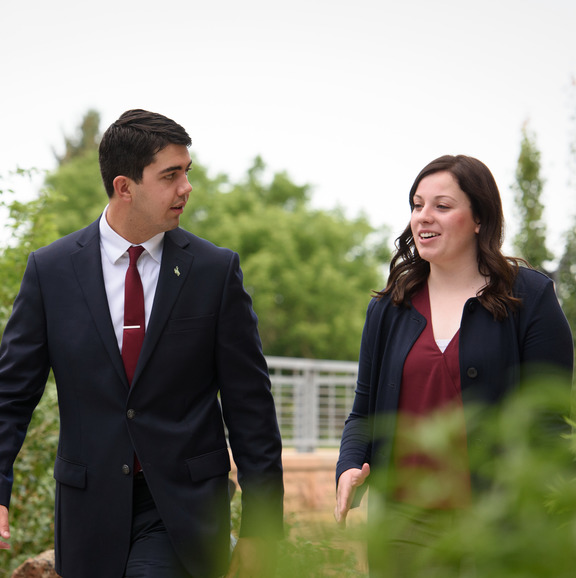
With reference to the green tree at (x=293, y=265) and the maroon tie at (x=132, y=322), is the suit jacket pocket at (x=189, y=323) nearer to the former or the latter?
the maroon tie at (x=132, y=322)

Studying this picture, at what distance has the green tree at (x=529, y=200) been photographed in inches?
492

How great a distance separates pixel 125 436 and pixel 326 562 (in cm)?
246

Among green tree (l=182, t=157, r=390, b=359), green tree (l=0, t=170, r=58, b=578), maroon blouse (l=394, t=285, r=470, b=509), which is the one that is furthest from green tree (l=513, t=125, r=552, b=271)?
green tree (l=182, t=157, r=390, b=359)

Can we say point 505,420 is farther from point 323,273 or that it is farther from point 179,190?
point 323,273

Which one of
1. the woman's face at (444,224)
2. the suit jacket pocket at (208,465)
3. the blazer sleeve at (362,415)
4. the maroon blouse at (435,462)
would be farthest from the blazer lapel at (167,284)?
the maroon blouse at (435,462)

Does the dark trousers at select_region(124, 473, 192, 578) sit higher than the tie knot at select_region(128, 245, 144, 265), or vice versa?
the tie knot at select_region(128, 245, 144, 265)

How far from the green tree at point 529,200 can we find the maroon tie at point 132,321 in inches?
395

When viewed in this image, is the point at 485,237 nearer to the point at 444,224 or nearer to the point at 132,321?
the point at 444,224

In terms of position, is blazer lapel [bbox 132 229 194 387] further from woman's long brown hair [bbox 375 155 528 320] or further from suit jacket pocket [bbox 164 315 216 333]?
woman's long brown hair [bbox 375 155 528 320]

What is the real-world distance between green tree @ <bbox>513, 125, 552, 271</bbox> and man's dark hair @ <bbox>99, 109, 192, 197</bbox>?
993 cm

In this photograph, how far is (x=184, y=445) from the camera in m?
3.07

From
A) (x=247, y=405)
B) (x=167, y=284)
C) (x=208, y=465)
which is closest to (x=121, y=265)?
(x=167, y=284)

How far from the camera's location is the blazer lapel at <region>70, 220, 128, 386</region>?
3.04m

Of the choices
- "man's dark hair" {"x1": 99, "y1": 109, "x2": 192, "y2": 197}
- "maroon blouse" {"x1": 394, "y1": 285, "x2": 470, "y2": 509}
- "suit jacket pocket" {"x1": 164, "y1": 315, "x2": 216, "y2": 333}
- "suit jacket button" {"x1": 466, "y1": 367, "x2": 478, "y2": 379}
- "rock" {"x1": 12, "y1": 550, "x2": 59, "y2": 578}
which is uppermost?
"man's dark hair" {"x1": 99, "y1": 109, "x2": 192, "y2": 197}
